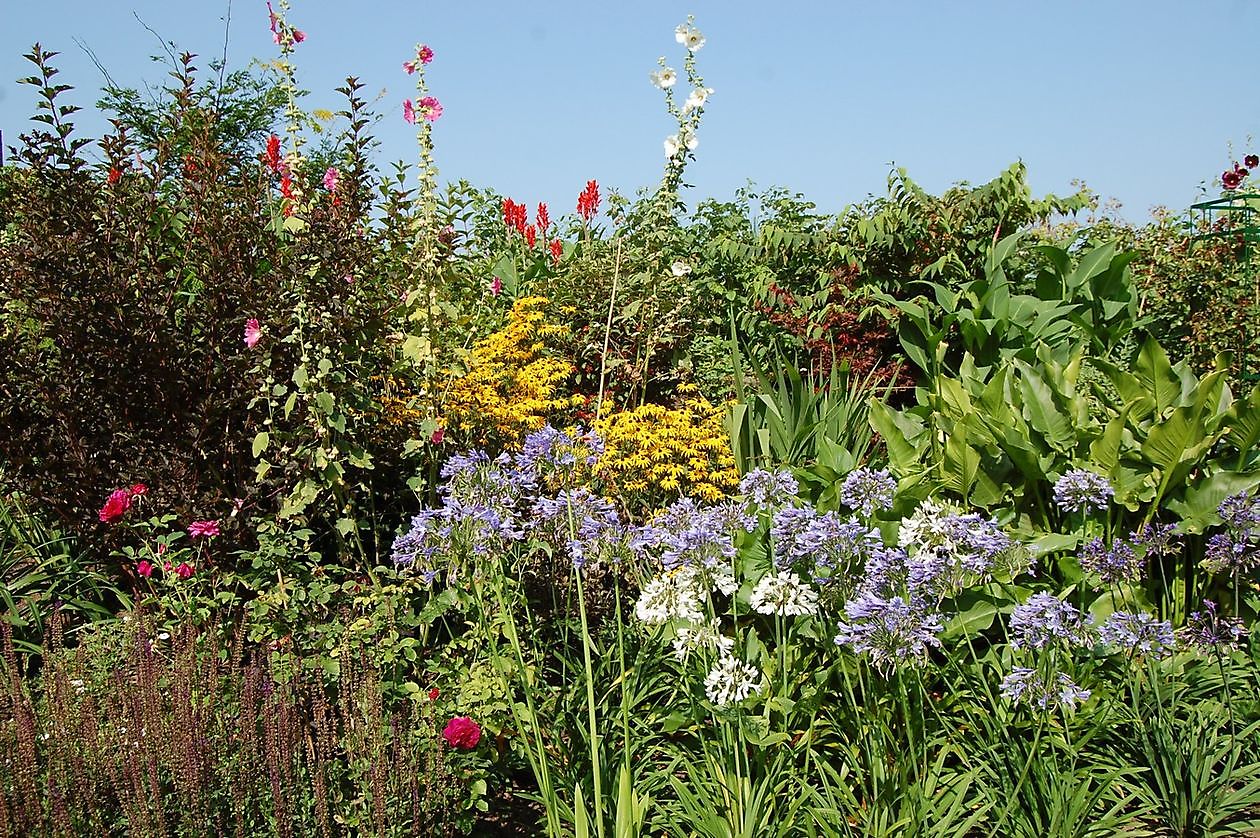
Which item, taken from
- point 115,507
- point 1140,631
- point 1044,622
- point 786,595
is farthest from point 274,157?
point 1140,631

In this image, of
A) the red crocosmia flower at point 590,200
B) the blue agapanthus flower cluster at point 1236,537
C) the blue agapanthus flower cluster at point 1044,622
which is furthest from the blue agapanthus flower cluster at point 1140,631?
the red crocosmia flower at point 590,200

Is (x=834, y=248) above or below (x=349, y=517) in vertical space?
above

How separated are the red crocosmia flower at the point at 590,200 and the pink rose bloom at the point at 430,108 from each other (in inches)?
104

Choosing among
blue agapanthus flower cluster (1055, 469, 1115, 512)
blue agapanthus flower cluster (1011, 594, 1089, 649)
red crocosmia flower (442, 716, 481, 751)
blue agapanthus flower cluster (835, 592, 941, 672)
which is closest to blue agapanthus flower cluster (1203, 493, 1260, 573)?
blue agapanthus flower cluster (1055, 469, 1115, 512)

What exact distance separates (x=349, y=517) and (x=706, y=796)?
181cm

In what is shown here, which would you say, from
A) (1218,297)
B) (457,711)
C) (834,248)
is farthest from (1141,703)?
(1218,297)

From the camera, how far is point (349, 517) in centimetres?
372

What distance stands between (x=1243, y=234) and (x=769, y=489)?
5587 mm

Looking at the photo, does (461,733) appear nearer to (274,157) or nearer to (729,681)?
(729,681)

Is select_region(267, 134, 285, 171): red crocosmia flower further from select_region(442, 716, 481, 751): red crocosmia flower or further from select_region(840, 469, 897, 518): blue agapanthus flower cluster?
select_region(840, 469, 897, 518): blue agapanthus flower cluster

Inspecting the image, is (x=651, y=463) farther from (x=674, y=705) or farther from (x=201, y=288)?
(x=201, y=288)

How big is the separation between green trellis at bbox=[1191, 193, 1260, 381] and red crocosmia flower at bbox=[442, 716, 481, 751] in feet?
16.5

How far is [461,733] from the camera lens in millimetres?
2504

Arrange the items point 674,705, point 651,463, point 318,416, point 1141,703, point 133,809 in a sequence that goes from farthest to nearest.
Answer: point 651,463 → point 318,416 → point 674,705 → point 1141,703 → point 133,809
